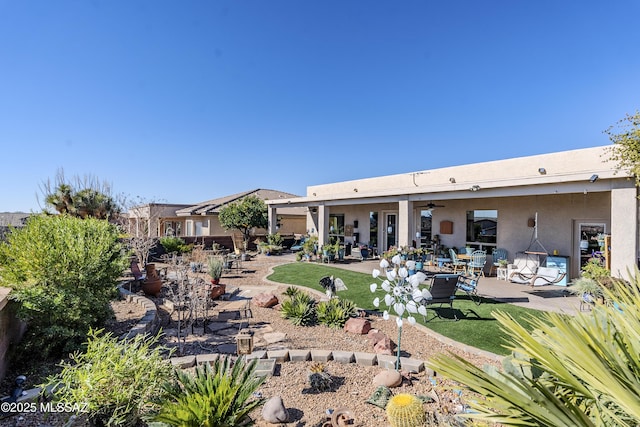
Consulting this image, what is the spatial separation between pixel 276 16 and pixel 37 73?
9.08 m

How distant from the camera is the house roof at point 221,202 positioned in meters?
26.3

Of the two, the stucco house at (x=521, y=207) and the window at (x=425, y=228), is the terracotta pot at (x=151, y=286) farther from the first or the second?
the window at (x=425, y=228)

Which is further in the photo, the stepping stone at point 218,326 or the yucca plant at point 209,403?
the stepping stone at point 218,326

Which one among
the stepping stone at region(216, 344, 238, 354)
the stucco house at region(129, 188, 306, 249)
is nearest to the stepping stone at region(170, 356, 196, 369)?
the stepping stone at region(216, 344, 238, 354)

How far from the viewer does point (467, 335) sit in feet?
21.3

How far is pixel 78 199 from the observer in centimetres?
1950

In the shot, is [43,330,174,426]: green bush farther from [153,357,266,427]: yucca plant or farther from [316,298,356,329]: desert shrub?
[316,298,356,329]: desert shrub

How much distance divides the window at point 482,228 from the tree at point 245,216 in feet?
47.0

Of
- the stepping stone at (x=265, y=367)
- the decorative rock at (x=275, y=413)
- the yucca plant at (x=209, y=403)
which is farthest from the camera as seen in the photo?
the stepping stone at (x=265, y=367)

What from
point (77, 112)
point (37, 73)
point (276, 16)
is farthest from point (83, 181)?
point (276, 16)

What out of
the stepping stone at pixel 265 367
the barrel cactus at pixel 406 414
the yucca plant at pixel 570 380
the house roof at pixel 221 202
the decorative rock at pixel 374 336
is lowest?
the decorative rock at pixel 374 336

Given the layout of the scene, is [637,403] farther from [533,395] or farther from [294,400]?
[294,400]

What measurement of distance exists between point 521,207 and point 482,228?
2090mm

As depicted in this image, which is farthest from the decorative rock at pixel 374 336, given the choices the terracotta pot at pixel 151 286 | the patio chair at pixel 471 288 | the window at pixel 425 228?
the window at pixel 425 228
